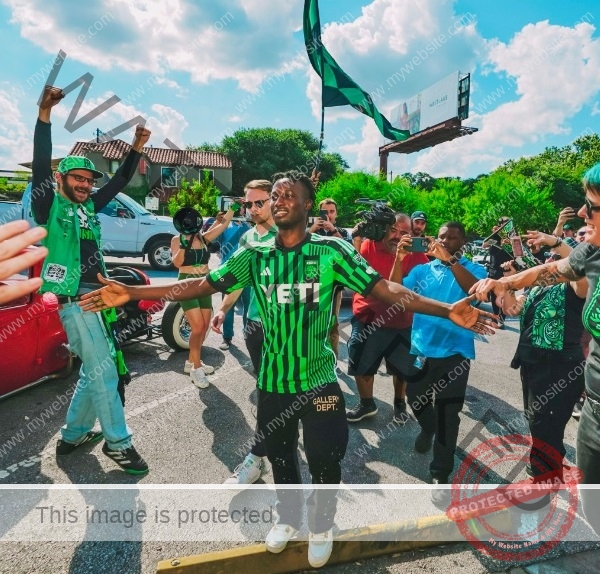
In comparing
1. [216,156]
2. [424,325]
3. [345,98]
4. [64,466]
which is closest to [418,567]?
[424,325]

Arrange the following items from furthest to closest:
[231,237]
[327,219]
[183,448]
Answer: [231,237] → [327,219] → [183,448]

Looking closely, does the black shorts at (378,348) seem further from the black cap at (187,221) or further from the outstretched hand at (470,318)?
the black cap at (187,221)

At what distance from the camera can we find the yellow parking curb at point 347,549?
6.85 feet

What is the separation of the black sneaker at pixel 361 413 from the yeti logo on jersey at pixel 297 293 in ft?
7.82

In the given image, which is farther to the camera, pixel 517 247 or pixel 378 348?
pixel 378 348

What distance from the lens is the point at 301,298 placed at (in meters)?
2.12

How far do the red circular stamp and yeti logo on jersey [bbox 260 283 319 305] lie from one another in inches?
65.9

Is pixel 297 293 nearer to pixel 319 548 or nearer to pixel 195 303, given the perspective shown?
pixel 319 548

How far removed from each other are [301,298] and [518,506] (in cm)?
218

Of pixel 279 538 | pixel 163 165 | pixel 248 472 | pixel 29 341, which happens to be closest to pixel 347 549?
pixel 279 538

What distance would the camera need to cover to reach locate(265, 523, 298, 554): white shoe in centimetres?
219

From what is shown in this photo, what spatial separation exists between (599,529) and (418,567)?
3.47 feet

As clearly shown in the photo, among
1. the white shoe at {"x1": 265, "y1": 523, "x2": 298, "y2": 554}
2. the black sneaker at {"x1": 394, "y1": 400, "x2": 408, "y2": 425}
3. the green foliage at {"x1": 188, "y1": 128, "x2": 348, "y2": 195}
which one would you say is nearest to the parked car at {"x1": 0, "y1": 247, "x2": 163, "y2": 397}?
the white shoe at {"x1": 265, "y1": 523, "x2": 298, "y2": 554}

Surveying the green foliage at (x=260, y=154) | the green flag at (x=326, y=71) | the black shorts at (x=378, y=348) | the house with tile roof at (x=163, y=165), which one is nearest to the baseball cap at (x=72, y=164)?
the black shorts at (x=378, y=348)
